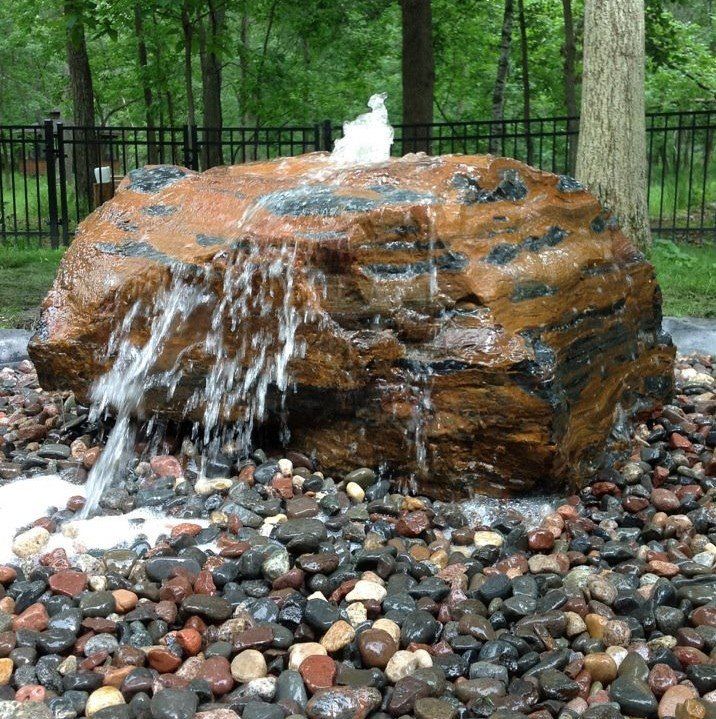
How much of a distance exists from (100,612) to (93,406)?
1.56 metres

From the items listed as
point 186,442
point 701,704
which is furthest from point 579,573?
point 186,442

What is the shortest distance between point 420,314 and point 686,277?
6.25 m

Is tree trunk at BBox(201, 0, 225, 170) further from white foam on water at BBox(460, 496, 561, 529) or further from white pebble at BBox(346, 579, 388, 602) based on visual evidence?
white pebble at BBox(346, 579, 388, 602)

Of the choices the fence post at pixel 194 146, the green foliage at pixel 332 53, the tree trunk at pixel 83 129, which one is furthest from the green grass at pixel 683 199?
the tree trunk at pixel 83 129

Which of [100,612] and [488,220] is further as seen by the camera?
[488,220]

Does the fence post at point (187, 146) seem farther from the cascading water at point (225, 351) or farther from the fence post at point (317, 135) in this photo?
the cascading water at point (225, 351)

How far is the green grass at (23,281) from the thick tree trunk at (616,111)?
4.85m

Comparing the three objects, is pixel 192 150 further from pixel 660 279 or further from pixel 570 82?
pixel 660 279

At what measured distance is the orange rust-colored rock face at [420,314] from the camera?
3.50m

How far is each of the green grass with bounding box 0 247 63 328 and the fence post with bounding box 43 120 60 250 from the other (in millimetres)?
440

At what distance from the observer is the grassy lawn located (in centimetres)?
742

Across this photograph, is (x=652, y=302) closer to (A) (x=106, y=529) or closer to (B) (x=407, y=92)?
(A) (x=106, y=529)

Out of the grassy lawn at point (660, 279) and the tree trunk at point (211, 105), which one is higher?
the tree trunk at point (211, 105)

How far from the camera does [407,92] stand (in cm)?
1239
